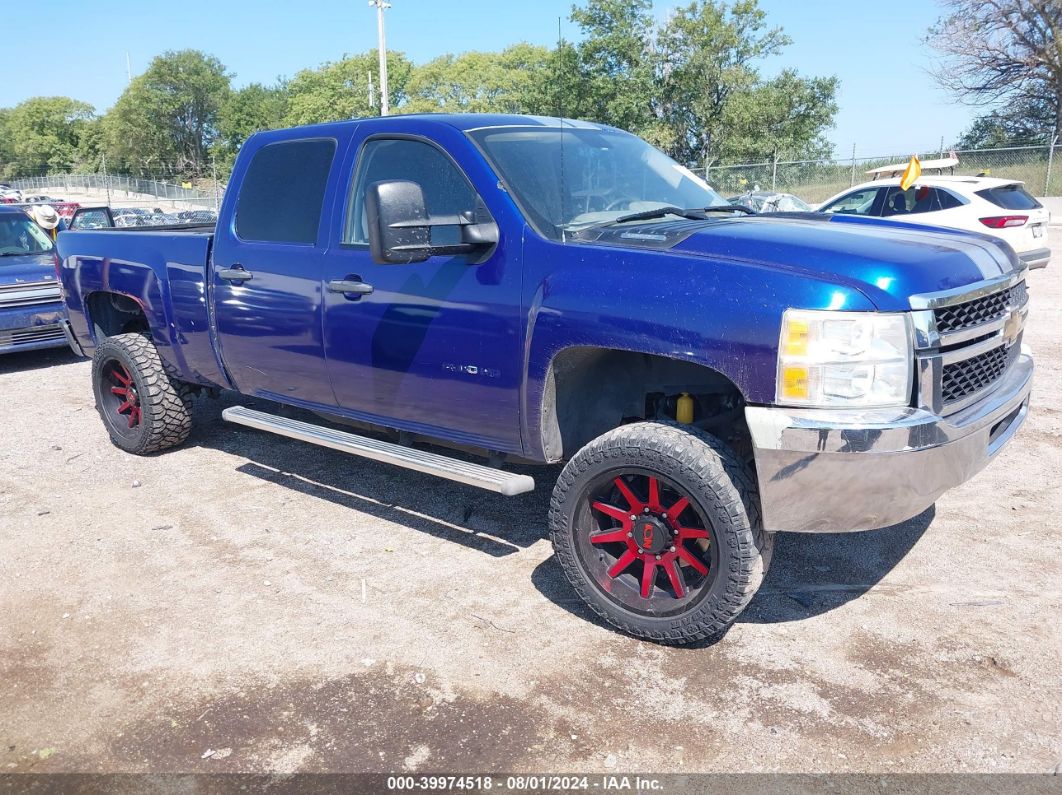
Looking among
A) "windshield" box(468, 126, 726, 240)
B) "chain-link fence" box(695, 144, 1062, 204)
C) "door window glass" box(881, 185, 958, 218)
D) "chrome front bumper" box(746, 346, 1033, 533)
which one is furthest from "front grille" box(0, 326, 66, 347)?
"chain-link fence" box(695, 144, 1062, 204)

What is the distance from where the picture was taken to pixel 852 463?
9.66 ft

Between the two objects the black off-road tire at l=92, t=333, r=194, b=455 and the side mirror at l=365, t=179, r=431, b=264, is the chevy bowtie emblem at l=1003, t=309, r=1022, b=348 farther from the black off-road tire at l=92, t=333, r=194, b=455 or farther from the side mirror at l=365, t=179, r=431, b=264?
the black off-road tire at l=92, t=333, r=194, b=455

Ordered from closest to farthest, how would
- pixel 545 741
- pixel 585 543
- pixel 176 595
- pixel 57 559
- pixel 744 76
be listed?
pixel 545 741 → pixel 585 543 → pixel 176 595 → pixel 57 559 → pixel 744 76

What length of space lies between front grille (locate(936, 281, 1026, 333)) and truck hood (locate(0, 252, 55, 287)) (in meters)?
8.72

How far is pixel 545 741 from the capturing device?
291 centimetres

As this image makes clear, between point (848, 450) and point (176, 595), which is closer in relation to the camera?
point (848, 450)

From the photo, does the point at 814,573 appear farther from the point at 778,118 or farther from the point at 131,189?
Result: the point at 131,189

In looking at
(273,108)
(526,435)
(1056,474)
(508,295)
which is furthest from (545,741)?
(273,108)

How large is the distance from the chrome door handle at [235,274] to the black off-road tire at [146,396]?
1.22 meters

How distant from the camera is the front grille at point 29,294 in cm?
871

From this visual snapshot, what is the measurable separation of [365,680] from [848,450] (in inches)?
75.9

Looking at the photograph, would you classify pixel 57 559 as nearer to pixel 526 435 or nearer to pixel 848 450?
pixel 526 435

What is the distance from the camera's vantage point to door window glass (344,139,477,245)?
12.8 feet

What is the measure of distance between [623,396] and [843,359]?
1.09 meters
